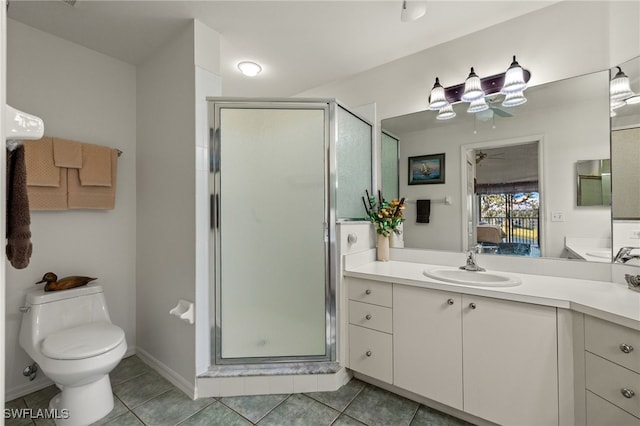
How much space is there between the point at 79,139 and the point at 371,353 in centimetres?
260

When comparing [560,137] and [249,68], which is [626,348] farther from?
[249,68]

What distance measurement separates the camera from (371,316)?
71.0 inches

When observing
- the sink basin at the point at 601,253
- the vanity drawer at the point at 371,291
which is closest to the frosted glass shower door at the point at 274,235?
the vanity drawer at the point at 371,291

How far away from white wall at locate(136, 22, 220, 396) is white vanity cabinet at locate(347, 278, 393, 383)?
1.03 meters

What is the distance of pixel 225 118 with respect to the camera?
6.22ft

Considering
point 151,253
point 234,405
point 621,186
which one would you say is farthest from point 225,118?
point 621,186

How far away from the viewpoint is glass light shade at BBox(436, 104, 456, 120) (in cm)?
203

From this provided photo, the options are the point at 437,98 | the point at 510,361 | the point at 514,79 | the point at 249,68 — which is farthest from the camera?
the point at 249,68

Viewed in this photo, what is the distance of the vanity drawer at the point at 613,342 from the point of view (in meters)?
1.07

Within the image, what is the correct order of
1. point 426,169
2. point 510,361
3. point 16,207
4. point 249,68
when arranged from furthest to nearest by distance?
point 249,68
point 426,169
point 510,361
point 16,207

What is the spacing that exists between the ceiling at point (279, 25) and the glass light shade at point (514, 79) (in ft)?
1.20

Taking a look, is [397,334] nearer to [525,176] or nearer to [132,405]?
[525,176]

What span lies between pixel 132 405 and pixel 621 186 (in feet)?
10.1

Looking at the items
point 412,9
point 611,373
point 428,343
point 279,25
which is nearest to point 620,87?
point 412,9
